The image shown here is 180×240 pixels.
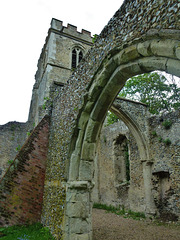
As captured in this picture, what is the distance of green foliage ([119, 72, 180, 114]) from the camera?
14031 mm

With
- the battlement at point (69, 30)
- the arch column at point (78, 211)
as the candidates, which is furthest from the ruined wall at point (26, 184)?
the battlement at point (69, 30)

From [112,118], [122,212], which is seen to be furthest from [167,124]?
[112,118]

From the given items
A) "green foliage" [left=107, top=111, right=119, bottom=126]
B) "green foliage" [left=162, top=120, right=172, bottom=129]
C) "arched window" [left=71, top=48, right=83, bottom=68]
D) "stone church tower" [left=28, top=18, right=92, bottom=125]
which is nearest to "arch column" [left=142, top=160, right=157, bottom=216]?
"green foliage" [left=162, top=120, right=172, bottom=129]

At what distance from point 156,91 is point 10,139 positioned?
40.1ft

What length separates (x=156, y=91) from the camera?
1533 cm

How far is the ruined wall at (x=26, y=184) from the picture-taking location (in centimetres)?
474

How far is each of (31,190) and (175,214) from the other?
5.65m

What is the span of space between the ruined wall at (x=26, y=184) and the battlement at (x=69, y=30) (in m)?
12.6

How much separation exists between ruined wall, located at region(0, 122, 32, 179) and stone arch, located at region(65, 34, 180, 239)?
10.9 metres

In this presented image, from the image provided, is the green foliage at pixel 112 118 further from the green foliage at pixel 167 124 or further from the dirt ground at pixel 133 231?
the dirt ground at pixel 133 231

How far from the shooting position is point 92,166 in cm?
424

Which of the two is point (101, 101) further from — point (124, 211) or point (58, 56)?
point (58, 56)

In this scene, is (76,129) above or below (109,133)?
below

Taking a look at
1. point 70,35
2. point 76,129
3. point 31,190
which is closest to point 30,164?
point 31,190
